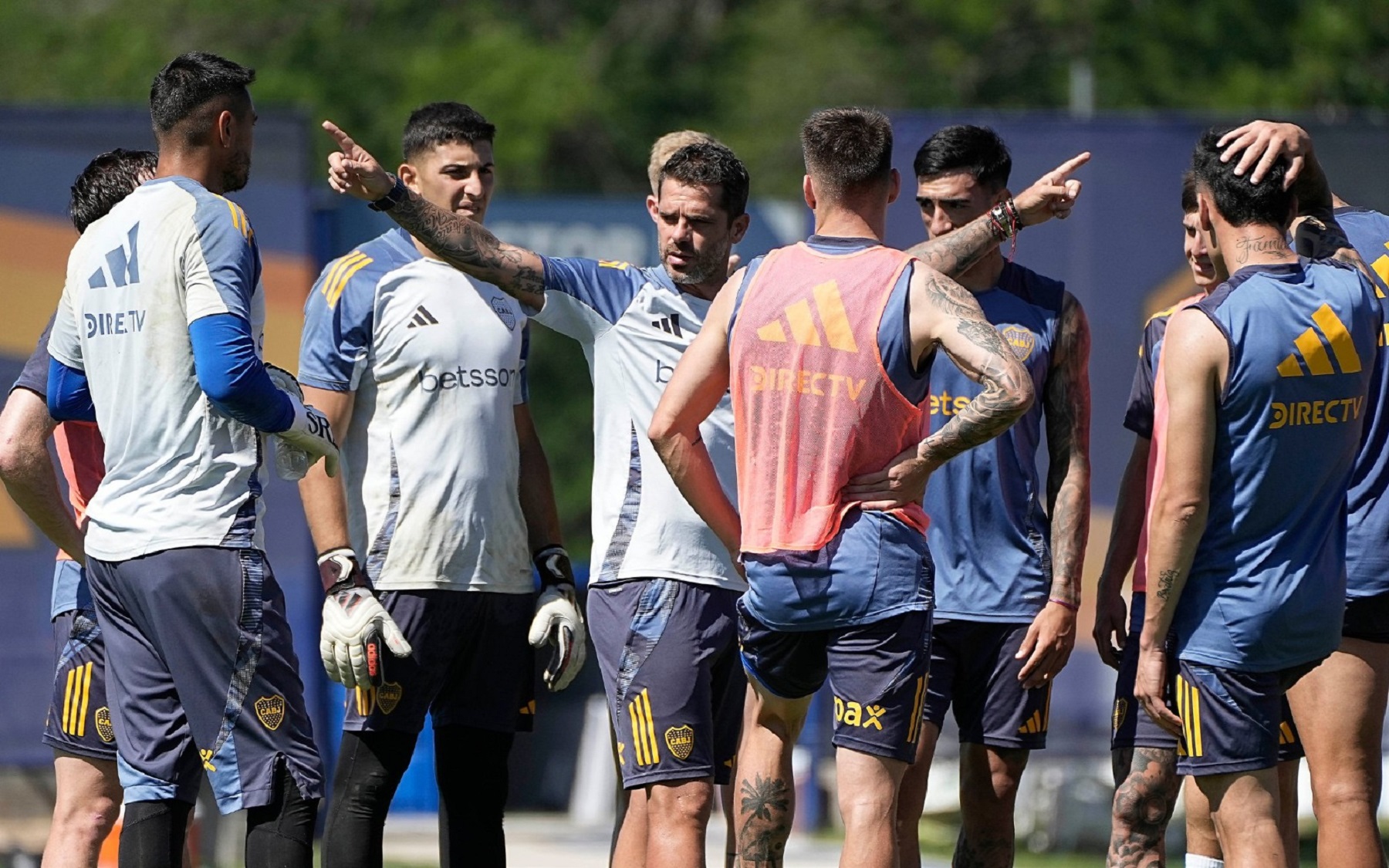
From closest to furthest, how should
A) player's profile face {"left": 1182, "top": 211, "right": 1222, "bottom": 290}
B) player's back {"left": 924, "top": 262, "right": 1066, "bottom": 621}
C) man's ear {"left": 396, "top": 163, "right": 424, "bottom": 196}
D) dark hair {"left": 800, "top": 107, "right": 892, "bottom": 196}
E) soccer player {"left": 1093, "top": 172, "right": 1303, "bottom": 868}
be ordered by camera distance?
dark hair {"left": 800, "top": 107, "right": 892, "bottom": 196}, soccer player {"left": 1093, "top": 172, "right": 1303, "bottom": 868}, player's back {"left": 924, "top": 262, "right": 1066, "bottom": 621}, player's profile face {"left": 1182, "top": 211, "right": 1222, "bottom": 290}, man's ear {"left": 396, "top": 163, "right": 424, "bottom": 196}

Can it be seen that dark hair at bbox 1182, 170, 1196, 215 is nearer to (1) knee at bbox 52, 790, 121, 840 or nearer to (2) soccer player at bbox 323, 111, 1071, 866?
(2) soccer player at bbox 323, 111, 1071, 866

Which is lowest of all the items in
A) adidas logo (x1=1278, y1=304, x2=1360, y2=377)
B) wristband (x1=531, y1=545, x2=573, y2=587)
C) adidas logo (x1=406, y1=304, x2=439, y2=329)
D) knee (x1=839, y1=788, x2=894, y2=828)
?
knee (x1=839, y1=788, x2=894, y2=828)

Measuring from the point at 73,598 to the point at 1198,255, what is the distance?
12.4 feet

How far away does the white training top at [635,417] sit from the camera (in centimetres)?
534

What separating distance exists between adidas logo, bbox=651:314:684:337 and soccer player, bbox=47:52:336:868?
1155mm

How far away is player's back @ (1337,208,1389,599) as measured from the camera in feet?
16.7

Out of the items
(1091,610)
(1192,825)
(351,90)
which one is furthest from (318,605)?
(351,90)

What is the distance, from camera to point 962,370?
4594 millimetres

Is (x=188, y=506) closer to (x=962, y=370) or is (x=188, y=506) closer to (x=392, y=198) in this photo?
(x=392, y=198)

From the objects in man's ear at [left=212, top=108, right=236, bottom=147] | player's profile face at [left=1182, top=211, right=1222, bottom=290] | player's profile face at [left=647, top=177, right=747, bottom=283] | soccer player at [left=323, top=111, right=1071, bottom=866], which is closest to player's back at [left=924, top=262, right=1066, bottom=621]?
soccer player at [left=323, top=111, right=1071, bottom=866]

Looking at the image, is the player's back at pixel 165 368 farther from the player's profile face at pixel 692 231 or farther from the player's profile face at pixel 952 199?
the player's profile face at pixel 952 199

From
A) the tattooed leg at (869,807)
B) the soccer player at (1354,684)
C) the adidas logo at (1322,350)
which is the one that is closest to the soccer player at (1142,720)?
the soccer player at (1354,684)

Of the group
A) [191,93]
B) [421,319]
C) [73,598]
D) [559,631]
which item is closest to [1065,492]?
[559,631]

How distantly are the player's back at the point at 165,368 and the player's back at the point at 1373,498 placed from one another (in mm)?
3148
